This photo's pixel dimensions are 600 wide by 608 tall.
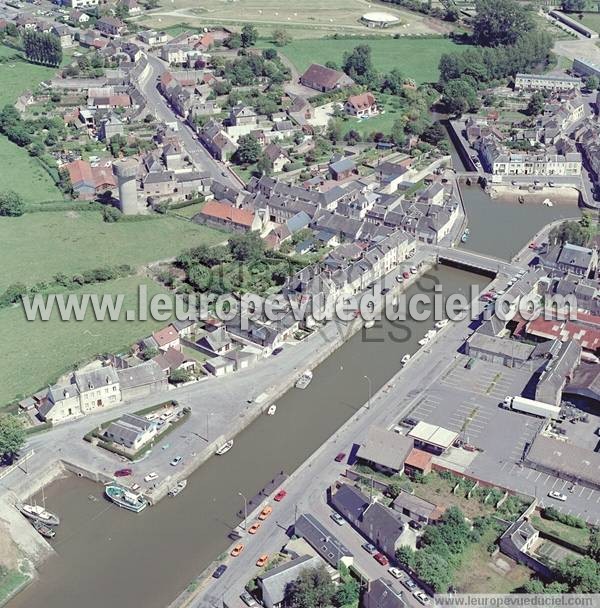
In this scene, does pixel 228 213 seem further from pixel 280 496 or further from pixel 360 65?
pixel 360 65

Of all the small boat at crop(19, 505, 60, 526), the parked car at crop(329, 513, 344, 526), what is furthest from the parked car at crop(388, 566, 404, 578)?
the small boat at crop(19, 505, 60, 526)

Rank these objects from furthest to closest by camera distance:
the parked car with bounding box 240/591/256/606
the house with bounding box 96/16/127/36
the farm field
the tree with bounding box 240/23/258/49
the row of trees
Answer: the farm field
the house with bounding box 96/16/127/36
the tree with bounding box 240/23/258/49
the row of trees
the parked car with bounding box 240/591/256/606

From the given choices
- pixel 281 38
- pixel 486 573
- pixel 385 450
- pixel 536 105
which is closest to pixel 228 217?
pixel 385 450

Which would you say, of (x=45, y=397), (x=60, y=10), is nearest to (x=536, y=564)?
(x=45, y=397)

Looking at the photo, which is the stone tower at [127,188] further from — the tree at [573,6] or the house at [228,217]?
the tree at [573,6]

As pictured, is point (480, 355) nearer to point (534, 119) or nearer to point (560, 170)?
point (560, 170)

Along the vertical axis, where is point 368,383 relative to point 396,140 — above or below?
below

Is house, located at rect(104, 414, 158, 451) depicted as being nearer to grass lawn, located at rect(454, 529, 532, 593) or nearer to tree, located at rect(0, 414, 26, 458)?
tree, located at rect(0, 414, 26, 458)
